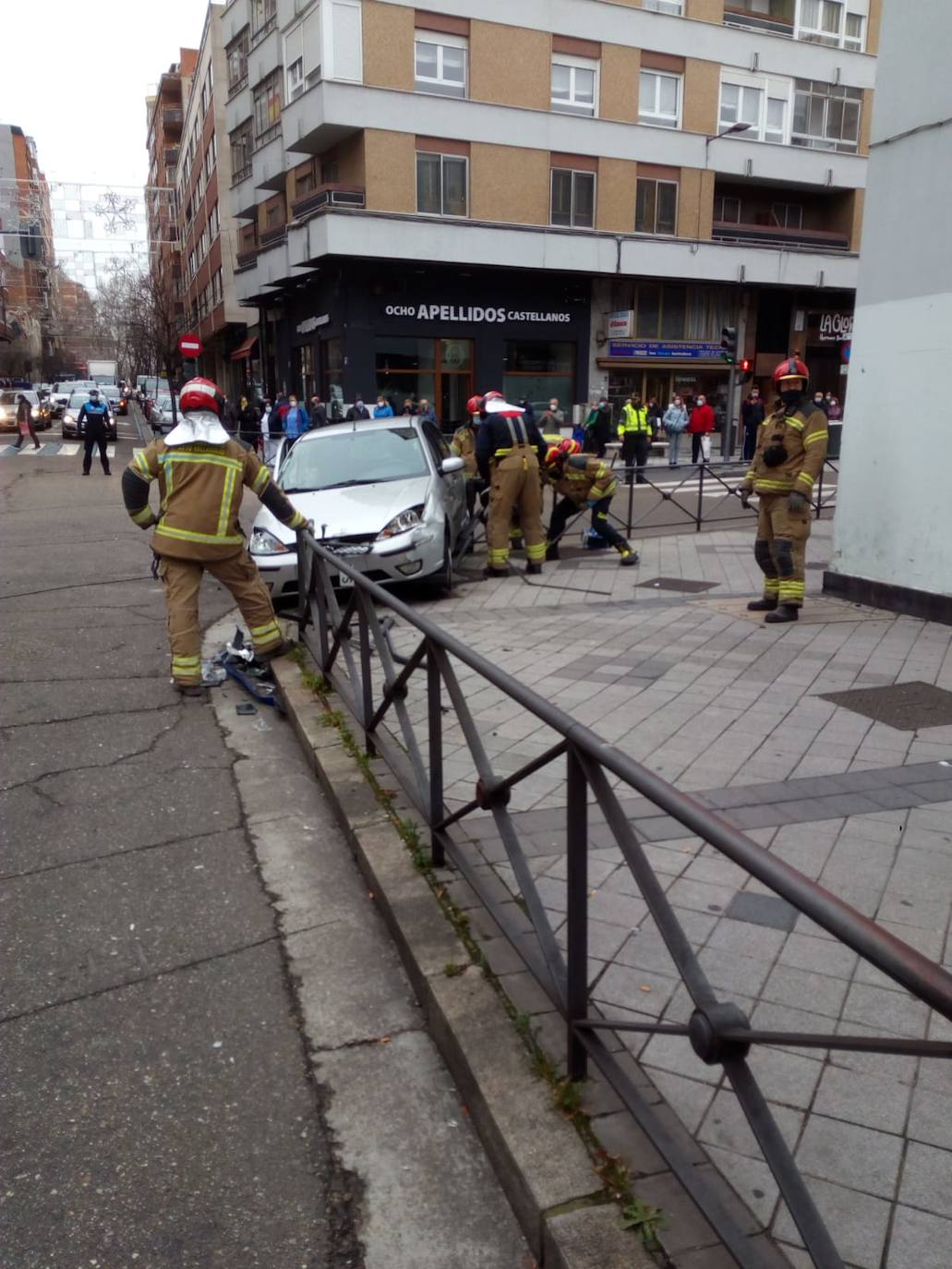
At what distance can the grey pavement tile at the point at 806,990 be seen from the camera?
A: 2783 mm

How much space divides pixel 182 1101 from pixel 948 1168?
6.34 ft

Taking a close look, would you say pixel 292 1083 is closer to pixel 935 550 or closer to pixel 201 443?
pixel 201 443

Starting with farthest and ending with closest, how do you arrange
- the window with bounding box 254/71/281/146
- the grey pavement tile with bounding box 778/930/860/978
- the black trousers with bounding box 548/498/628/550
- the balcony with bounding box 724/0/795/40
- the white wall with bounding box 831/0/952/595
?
the window with bounding box 254/71/281/146, the balcony with bounding box 724/0/795/40, the black trousers with bounding box 548/498/628/550, the white wall with bounding box 831/0/952/595, the grey pavement tile with bounding box 778/930/860/978

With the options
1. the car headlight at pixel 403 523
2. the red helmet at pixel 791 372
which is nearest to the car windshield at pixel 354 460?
the car headlight at pixel 403 523

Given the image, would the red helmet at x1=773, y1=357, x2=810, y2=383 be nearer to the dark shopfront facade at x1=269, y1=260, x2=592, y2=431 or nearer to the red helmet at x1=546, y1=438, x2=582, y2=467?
the red helmet at x1=546, y1=438, x2=582, y2=467

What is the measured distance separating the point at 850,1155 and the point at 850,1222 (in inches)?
7.7

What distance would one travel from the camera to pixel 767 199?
111 ft

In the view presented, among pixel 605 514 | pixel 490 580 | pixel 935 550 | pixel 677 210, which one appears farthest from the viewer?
pixel 677 210

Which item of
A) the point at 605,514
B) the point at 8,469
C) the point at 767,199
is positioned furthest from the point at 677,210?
the point at 605,514

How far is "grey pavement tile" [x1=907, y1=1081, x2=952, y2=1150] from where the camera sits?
2.30m

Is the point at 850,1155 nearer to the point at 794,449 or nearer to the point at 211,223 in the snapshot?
the point at 794,449

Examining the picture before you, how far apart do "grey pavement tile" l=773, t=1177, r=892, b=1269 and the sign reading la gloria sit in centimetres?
2885

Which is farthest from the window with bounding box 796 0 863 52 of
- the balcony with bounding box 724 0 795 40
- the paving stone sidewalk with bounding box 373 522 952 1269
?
the paving stone sidewalk with bounding box 373 522 952 1269

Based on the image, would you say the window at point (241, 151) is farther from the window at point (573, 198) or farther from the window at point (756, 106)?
the window at point (756, 106)
